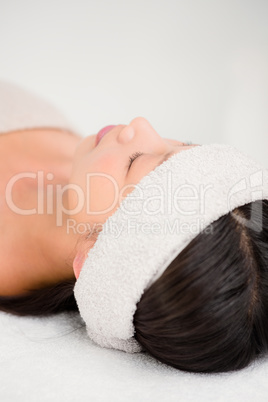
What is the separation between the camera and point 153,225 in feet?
2.63

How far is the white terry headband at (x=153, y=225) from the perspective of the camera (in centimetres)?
79

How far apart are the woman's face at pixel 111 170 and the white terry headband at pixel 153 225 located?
6 cm

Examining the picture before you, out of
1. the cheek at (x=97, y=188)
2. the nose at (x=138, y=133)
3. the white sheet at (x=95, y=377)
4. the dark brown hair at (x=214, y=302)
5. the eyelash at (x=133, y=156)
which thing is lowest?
the white sheet at (x=95, y=377)

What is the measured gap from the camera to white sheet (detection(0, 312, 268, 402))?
30.7 inches

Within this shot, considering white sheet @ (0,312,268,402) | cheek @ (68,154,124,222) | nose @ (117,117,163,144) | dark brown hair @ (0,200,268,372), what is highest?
nose @ (117,117,163,144)

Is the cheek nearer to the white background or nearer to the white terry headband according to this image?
the white terry headband

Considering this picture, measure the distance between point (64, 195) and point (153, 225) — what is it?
0.46m

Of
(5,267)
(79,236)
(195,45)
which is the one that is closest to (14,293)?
(5,267)

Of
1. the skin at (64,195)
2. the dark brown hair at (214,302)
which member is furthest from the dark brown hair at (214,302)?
the skin at (64,195)

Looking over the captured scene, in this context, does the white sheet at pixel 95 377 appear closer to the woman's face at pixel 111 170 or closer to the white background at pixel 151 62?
the woman's face at pixel 111 170

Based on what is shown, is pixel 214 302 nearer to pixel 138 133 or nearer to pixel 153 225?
pixel 153 225

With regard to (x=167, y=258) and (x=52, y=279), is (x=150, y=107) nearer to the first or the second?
(x=52, y=279)

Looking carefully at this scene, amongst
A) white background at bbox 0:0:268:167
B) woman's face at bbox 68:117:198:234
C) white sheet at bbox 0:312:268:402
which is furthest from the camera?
white background at bbox 0:0:268:167

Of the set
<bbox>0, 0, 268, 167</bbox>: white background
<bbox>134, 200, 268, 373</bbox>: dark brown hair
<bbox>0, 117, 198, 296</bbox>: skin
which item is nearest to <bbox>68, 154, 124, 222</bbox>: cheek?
<bbox>0, 117, 198, 296</bbox>: skin
